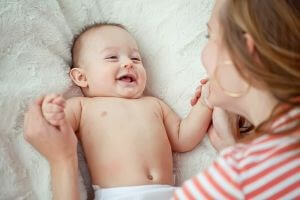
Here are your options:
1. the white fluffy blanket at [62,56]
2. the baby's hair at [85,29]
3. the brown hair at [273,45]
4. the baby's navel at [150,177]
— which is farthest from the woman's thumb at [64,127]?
the brown hair at [273,45]

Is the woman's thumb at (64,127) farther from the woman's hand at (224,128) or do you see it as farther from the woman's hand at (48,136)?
the woman's hand at (224,128)

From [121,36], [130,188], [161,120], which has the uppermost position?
[121,36]

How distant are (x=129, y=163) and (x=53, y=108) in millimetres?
270

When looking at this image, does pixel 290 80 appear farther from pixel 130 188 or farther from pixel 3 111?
pixel 3 111

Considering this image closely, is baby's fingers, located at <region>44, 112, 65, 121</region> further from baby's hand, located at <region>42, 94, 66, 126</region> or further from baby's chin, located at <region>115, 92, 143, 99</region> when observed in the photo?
baby's chin, located at <region>115, 92, 143, 99</region>

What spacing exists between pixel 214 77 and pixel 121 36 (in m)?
0.55

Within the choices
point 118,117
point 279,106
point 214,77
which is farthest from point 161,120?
point 279,106

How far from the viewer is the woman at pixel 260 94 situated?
729 mm

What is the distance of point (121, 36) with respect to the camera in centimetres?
137

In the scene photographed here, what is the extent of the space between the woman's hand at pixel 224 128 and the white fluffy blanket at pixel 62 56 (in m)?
Answer: 0.08

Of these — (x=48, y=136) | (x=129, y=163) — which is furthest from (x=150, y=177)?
(x=48, y=136)

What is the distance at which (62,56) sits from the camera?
135 cm

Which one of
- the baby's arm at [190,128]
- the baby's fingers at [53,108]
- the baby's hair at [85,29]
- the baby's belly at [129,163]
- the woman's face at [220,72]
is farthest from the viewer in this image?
the baby's hair at [85,29]

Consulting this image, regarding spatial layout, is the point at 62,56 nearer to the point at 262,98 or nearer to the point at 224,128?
the point at 224,128
